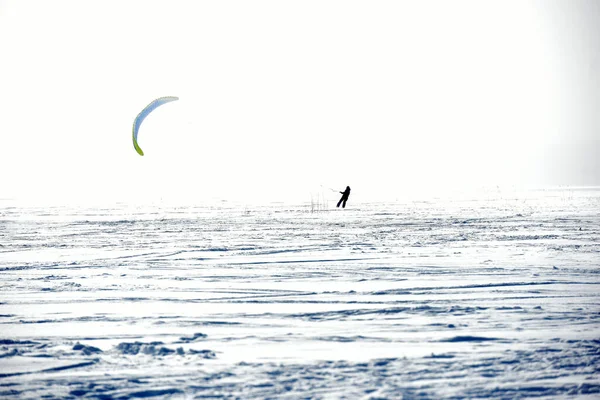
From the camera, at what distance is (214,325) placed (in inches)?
205

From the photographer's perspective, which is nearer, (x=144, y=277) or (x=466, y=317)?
(x=466, y=317)

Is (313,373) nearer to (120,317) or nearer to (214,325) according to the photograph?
(214,325)

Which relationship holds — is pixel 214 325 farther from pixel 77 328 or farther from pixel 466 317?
pixel 466 317

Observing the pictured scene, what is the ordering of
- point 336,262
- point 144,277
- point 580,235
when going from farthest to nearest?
point 580,235
point 336,262
point 144,277

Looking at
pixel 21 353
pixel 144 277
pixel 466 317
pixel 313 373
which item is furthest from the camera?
pixel 144 277

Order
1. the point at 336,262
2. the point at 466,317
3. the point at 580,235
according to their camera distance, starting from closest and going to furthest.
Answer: the point at 466,317, the point at 336,262, the point at 580,235

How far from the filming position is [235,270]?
843cm

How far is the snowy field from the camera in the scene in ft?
12.6

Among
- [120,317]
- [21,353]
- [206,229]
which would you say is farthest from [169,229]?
[21,353]

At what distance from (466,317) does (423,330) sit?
0.62 meters

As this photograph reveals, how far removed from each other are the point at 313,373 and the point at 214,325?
57.4 inches

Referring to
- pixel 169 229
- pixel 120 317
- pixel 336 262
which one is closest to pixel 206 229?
pixel 169 229

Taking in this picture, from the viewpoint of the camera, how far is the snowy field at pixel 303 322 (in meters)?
3.83

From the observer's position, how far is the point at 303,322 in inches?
208
